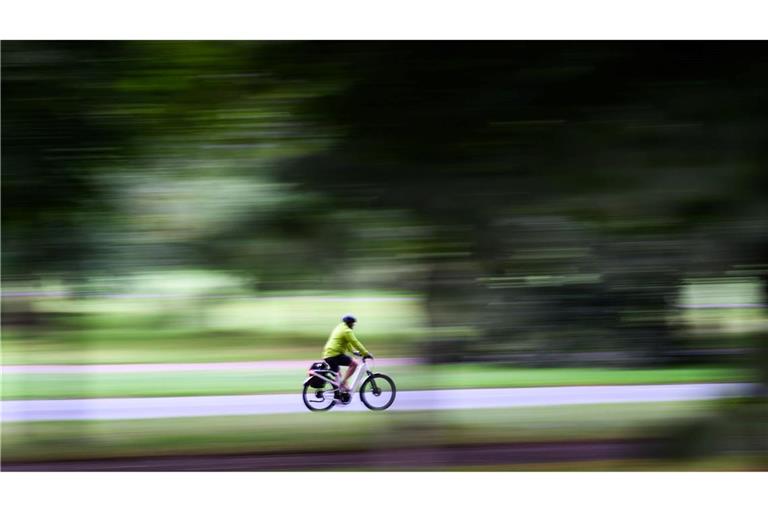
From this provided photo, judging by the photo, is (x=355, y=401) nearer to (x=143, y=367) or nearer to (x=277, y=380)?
(x=277, y=380)

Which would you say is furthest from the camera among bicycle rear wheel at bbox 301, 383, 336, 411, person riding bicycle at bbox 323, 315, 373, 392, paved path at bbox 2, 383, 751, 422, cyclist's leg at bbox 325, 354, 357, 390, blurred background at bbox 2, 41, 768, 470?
bicycle rear wheel at bbox 301, 383, 336, 411

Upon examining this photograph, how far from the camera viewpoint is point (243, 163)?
318cm

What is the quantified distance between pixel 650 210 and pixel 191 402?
10.5 feet

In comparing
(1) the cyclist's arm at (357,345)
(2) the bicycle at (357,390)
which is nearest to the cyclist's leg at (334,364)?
(2) the bicycle at (357,390)

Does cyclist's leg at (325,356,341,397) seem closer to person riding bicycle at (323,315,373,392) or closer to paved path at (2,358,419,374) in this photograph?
person riding bicycle at (323,315,373,392)

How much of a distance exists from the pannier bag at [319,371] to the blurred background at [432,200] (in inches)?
25.4

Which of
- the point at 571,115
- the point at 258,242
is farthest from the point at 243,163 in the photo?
the point at 571,115

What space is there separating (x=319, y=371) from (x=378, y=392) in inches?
16.6

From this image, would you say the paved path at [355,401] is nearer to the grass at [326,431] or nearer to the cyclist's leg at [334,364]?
the grass at [326,431]

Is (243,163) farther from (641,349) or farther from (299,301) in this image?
(641,349)

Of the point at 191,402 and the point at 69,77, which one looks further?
the point at 191,402

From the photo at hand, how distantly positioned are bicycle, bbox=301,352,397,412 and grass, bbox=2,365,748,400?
91mm

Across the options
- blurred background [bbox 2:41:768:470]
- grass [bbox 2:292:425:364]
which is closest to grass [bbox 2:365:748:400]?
blurred background [bbox 2:41:768:470]

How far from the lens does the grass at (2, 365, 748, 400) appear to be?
3447 millimetres
